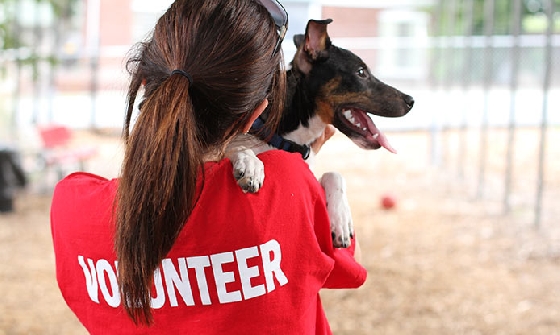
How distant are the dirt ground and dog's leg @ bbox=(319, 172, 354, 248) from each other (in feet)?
1.50

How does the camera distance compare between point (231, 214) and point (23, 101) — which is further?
point (23, 101)

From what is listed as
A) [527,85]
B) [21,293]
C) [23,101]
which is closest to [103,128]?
[23,101]

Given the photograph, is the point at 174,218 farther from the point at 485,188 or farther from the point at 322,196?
the point at 485,188

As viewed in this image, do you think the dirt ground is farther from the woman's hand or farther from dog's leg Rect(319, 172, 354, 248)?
the woman's hand

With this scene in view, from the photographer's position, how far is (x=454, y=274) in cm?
503

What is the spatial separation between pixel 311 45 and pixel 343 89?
14cm

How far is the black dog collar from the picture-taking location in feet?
5.38

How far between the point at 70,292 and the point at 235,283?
1.18ft

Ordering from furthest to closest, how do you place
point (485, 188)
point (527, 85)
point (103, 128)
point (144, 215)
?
point (103, 128), point (527, 85), point (485, 188), point (144, 215)

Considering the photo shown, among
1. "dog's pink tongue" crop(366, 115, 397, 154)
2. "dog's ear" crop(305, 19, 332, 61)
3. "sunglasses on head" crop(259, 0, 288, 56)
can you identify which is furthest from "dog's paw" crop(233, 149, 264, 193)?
"dog's ear" crop(305, 19, 332, 61)

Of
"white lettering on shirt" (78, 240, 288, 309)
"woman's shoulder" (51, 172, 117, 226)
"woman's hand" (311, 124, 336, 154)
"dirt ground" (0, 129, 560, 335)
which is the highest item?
"woman's hand" (311, 124, 336, 154)

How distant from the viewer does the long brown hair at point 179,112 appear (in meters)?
1.17

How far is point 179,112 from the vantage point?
45.8 inches

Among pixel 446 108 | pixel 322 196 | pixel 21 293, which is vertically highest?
pixel 322 196
